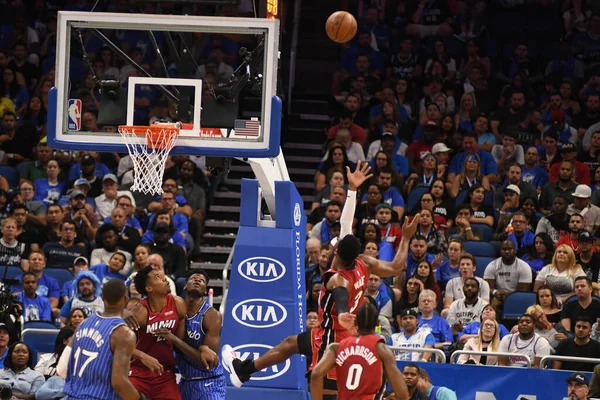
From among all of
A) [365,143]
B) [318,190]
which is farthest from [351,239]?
[365,143]

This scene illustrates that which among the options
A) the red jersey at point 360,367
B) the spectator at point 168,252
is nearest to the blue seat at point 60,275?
the spectator at point 168,252

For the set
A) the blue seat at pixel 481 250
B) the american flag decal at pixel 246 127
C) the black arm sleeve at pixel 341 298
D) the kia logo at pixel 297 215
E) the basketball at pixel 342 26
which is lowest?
the blue seat at pixel 481 250

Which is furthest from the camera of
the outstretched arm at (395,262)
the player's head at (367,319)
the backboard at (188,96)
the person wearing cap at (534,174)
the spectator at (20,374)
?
the person wearing cap at (534,174)

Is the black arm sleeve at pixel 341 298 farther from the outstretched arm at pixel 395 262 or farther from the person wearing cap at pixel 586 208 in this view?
the person wearing cap at pixel 586 208

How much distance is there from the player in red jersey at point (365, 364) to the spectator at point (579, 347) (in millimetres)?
4247

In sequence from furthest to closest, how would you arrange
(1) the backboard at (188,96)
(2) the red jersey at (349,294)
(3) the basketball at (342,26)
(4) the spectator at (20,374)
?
1. (3) the basketball at (342,26)
2. (4) the spectator at (20,374)
3. (1) the backboard at (188,96)
4. (2) the red jersey at (349,294)

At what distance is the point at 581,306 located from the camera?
12992 mm

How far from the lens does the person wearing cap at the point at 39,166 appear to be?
55.6ft

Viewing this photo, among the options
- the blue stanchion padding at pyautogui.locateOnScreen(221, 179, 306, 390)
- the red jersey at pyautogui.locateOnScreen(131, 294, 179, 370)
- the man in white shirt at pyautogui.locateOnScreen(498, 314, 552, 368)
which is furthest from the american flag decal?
the man in white shirt at pyautogui.locateOnScreen(498, 314, 552, 368)

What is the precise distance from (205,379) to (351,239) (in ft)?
6.01

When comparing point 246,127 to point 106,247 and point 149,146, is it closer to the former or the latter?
point 149,146

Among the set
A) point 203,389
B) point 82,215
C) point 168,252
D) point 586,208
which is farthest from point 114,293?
point 586,208

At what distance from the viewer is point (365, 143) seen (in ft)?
57.7

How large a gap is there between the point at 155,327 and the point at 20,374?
10.1 ft
